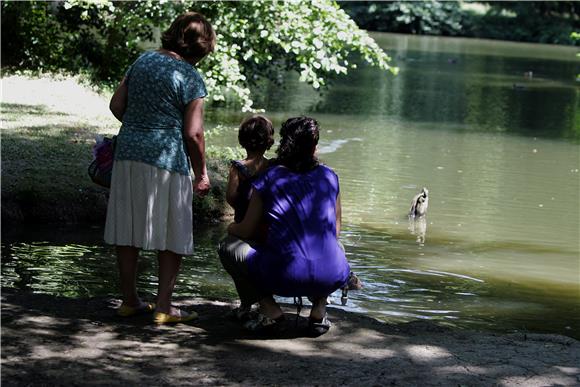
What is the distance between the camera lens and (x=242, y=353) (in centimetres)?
558

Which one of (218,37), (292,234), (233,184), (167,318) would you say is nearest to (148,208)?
(233,184)

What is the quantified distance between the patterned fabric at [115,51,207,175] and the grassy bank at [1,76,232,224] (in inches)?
164

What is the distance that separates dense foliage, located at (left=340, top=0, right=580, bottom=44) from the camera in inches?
2665

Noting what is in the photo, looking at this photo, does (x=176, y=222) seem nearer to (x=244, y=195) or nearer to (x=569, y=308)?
(x=244, y=195)

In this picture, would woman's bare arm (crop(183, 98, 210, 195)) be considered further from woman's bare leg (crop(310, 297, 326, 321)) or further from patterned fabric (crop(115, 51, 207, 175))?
woman's bare leg (crop(310, 297, 326, 321))

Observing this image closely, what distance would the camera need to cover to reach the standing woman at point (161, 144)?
5.77 m

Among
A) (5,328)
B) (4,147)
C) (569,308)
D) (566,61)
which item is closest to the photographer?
(5,328)

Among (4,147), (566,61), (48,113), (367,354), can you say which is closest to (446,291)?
(367,354)

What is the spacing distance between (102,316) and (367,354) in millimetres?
1623

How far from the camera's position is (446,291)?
343 inches

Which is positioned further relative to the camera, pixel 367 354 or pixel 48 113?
pixel 48 113

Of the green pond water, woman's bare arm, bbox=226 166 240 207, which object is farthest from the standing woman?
the green pond water

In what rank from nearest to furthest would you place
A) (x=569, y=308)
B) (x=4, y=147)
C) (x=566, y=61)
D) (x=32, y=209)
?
1. (x=569, y=308)
2. (x=32, y=209)
3. (x=4, y=147)
4. (x=566, y=61)

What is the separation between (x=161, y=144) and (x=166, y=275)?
30.8 inches
